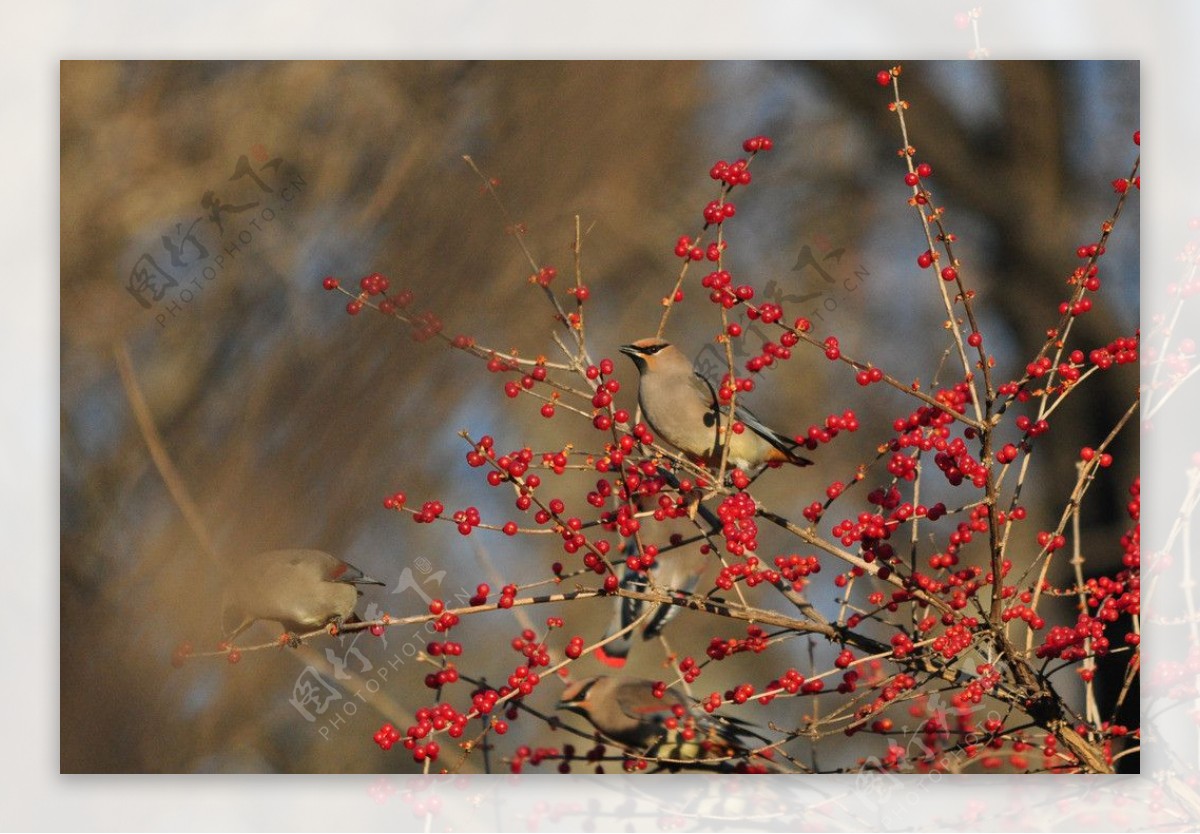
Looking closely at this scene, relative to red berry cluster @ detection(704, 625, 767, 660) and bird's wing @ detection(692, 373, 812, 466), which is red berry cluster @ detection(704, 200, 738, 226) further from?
red berry cluster @ detection(704, 625, 767, 660)

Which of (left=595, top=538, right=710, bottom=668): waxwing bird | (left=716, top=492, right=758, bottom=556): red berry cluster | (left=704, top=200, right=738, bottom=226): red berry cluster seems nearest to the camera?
(left=716, top=492, right=758, bottom=556): red berry cluster

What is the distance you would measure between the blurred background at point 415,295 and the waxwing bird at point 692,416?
0.06 m

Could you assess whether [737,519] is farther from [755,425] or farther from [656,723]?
[656,723]

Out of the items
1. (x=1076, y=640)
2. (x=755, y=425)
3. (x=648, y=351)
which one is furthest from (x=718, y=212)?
(x=1076, y=640)

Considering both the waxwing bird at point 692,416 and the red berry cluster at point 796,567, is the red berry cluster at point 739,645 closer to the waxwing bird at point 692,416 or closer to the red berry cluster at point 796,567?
the red berry cluster at point 796,567

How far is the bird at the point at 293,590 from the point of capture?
2387 millimetres

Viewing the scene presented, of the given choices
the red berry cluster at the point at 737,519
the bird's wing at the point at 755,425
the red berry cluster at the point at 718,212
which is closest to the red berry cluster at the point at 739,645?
the red berry cluster at the point at 737,519

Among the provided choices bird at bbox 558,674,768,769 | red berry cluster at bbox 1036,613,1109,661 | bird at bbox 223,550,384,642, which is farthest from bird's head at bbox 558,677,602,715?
red berry cluster at bbox 1036,613,1109,661

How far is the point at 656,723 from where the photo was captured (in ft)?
7.92

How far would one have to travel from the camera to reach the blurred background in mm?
2385

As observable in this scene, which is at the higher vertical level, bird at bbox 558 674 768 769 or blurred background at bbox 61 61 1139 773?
blurred background at bbox 61 61 1139 773

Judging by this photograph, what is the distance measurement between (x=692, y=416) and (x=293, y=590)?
824 mm

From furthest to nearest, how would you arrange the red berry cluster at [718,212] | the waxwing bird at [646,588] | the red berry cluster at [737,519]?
the waxwing bird at [646,588] → the red berry cluster at [718,212] → the red berry cluster at [737,519]

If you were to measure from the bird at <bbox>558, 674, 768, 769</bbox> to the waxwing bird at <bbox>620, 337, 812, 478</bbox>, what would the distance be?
18.6 inches
